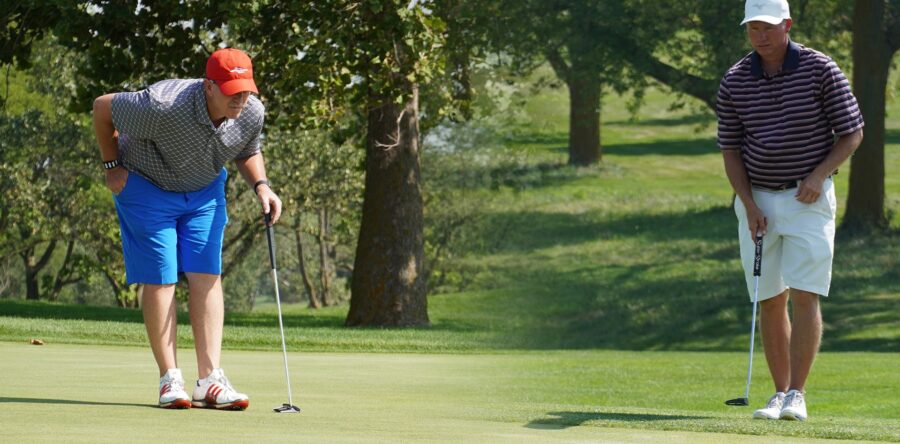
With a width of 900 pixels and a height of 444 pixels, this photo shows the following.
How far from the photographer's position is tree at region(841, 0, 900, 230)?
27.1 meters

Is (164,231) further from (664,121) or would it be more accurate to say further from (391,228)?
(664,121)

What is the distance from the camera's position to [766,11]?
677 centimetres

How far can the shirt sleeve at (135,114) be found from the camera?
645 cm

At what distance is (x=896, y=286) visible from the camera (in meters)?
25.5

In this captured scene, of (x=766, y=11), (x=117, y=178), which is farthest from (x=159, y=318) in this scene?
(x=766, y=11)

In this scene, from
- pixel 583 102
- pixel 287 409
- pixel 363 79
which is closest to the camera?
pixel 287 409

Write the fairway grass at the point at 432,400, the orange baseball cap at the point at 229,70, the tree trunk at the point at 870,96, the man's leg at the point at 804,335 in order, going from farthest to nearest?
1. the tree trunk at the point at 870,96
2. the man's leg at the point at 804,335
3. the orange baseball cap at the point at 229,70
4. the fairway grass at the point at 432,400

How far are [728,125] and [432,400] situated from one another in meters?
2.22

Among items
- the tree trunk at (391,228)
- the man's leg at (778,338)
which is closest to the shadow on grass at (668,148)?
the tree trunk at (391,228)

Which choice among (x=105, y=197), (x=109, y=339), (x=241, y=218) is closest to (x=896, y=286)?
(x=109, y=339)

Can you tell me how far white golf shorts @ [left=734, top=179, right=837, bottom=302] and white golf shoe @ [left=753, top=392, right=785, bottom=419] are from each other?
535mm

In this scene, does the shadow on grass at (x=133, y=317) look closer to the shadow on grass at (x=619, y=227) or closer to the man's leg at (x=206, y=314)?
the shadow on grass at (x=619, y=227)

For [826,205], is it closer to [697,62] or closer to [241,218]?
[697,62]

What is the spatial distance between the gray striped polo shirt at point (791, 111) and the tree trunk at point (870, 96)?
2119 cm
